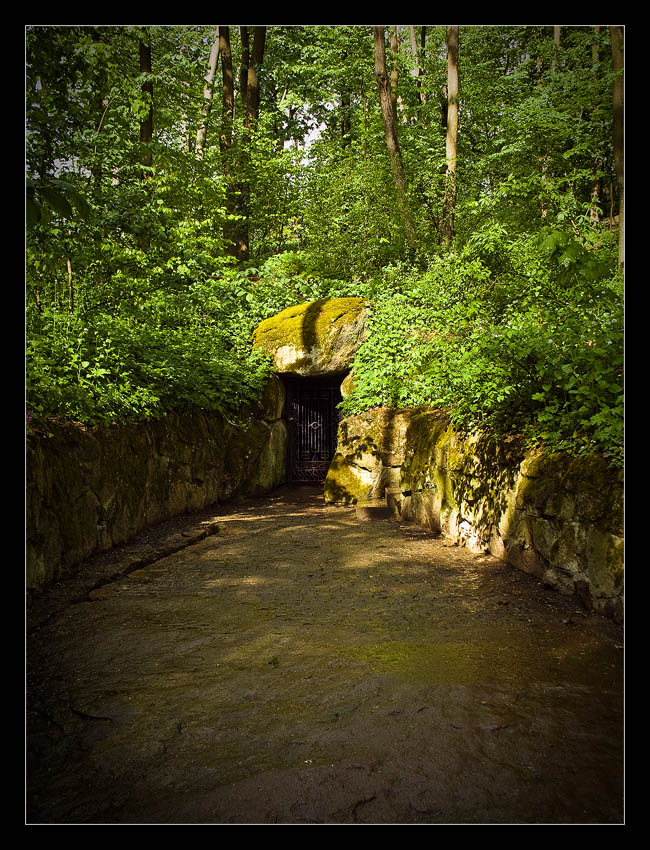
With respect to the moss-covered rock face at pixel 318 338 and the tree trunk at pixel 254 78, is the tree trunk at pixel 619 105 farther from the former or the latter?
the tree trunk at pixel 254 78

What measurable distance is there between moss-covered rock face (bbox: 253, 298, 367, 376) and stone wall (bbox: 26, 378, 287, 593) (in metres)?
0.65

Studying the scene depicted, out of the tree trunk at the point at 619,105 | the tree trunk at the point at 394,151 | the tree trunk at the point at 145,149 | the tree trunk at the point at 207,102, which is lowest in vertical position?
the tree trunk at the point at 619,105

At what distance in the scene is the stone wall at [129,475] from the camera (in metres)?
4.29

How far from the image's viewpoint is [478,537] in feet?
17.3

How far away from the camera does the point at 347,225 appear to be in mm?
11992

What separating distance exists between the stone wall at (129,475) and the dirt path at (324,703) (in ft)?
1.73

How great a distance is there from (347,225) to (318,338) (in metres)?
3.65

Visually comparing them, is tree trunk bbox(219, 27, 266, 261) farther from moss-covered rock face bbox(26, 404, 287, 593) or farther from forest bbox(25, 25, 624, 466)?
moss-covered rock face bbox(26, 404, 287, 593)

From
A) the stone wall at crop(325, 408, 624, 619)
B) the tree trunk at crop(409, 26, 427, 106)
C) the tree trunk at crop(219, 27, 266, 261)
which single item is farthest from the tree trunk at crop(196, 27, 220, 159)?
the stone wall at crop(325, 408, 624, 619)

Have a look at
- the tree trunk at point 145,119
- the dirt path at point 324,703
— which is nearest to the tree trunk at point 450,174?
the tree trunk at point 145,119

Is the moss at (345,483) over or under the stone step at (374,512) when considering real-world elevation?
over

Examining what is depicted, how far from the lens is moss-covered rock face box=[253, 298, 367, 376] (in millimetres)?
9797
